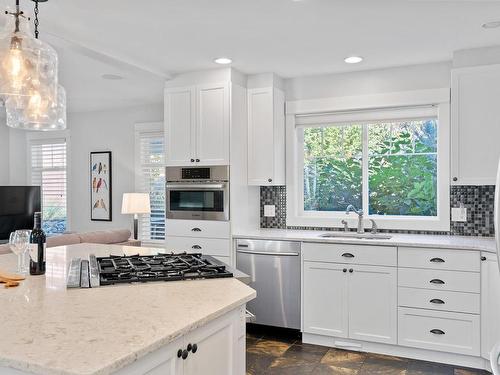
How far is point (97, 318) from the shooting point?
150 centimetres

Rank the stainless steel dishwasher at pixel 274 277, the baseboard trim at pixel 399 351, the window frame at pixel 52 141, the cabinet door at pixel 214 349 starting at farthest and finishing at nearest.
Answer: the window frame at pixel 52 141
the stainless steel dishwasher at pixel 274 277
the baseboard trim at pixel 399 351
the cabinet door at pixel 214 349

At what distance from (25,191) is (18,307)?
5.58m

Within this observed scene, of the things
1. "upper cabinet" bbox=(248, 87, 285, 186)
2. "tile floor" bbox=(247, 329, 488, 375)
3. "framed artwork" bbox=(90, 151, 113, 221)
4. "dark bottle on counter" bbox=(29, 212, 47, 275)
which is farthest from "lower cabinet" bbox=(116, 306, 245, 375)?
"framed artwork" bbox=(90, 151, 113, 221)

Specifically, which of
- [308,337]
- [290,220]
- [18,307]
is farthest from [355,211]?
[18,307]

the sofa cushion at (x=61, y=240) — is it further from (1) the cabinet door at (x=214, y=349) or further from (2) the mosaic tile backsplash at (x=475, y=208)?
(2) the mosaic tile backsplash at (x=475, y=208)

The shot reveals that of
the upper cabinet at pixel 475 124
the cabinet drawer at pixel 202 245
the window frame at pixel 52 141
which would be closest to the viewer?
the upper cabinet at pixel 475 124

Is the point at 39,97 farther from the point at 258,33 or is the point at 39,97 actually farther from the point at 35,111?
the point at 258,33

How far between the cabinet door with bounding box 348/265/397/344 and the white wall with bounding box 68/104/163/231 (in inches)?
136

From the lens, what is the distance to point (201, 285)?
2.00 meters

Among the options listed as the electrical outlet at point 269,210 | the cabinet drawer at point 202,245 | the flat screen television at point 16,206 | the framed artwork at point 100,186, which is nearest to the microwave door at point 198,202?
Result: the cabinet drawer at point 202,245

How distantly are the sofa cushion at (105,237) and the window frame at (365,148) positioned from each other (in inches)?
64.2

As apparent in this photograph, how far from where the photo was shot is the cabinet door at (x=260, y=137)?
Result: 14.6 ft

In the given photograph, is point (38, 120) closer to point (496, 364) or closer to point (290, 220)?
point (496, 364)

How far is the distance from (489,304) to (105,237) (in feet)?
10.4
